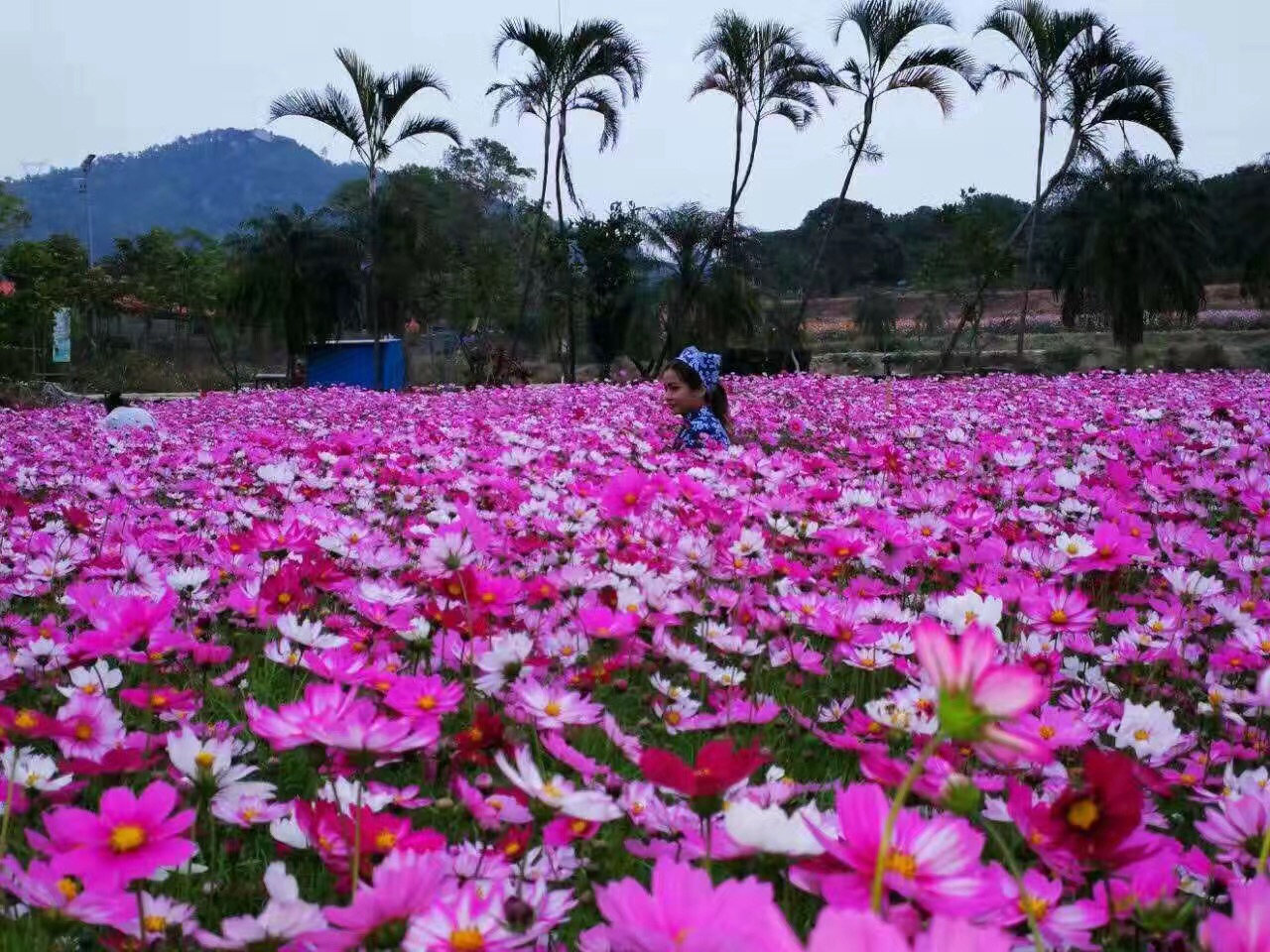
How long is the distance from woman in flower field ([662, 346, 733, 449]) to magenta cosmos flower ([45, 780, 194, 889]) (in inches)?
164

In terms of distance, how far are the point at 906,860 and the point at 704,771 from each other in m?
0.15

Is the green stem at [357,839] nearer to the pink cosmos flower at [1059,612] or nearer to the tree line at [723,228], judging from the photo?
the pink cosmos flower at [1059,612]

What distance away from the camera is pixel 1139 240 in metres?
17.6

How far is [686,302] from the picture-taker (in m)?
17.1

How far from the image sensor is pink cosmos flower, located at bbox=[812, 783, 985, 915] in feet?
2.08

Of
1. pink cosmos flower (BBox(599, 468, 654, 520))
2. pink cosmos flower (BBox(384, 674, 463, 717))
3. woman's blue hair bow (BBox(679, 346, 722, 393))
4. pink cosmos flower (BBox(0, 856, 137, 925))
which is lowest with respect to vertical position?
pink cosmos flower (BBox(0, 856, 137, 925))

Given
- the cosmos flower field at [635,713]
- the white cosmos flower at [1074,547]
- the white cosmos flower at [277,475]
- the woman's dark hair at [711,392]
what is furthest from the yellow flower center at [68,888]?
the woman's dark hair at [711,392]

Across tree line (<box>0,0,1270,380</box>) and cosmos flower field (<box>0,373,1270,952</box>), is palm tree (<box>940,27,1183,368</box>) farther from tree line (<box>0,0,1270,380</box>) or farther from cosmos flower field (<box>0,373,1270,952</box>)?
cosmos flower field (<box>0,373,1270,952</box>)

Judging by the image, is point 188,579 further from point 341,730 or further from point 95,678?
point 341,730

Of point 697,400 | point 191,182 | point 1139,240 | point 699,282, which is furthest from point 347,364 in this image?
point 191,182

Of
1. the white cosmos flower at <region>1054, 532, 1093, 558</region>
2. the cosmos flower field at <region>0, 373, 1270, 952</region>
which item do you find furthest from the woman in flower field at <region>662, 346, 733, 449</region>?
the white cosmos flower at <region>1054, 532, 1093, 558</region>

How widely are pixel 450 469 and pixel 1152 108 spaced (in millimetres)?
14922

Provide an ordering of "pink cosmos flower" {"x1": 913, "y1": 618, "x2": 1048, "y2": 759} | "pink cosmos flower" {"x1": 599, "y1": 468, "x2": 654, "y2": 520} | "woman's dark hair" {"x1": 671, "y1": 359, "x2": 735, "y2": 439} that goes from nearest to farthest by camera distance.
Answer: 1. "pink cosmos flower" {"x1": 913, "y1": 618, "x2": 1048, "y2": 759}
2. "pink cosmos flower" {"x1": 599, "y1": 468, "x2": 654, "y2": 520}
3. "woman's dark hair" {"x1": 671, "y1": 359, "x2": 735, "y2": 439}

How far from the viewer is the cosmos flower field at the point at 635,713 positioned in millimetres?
656
